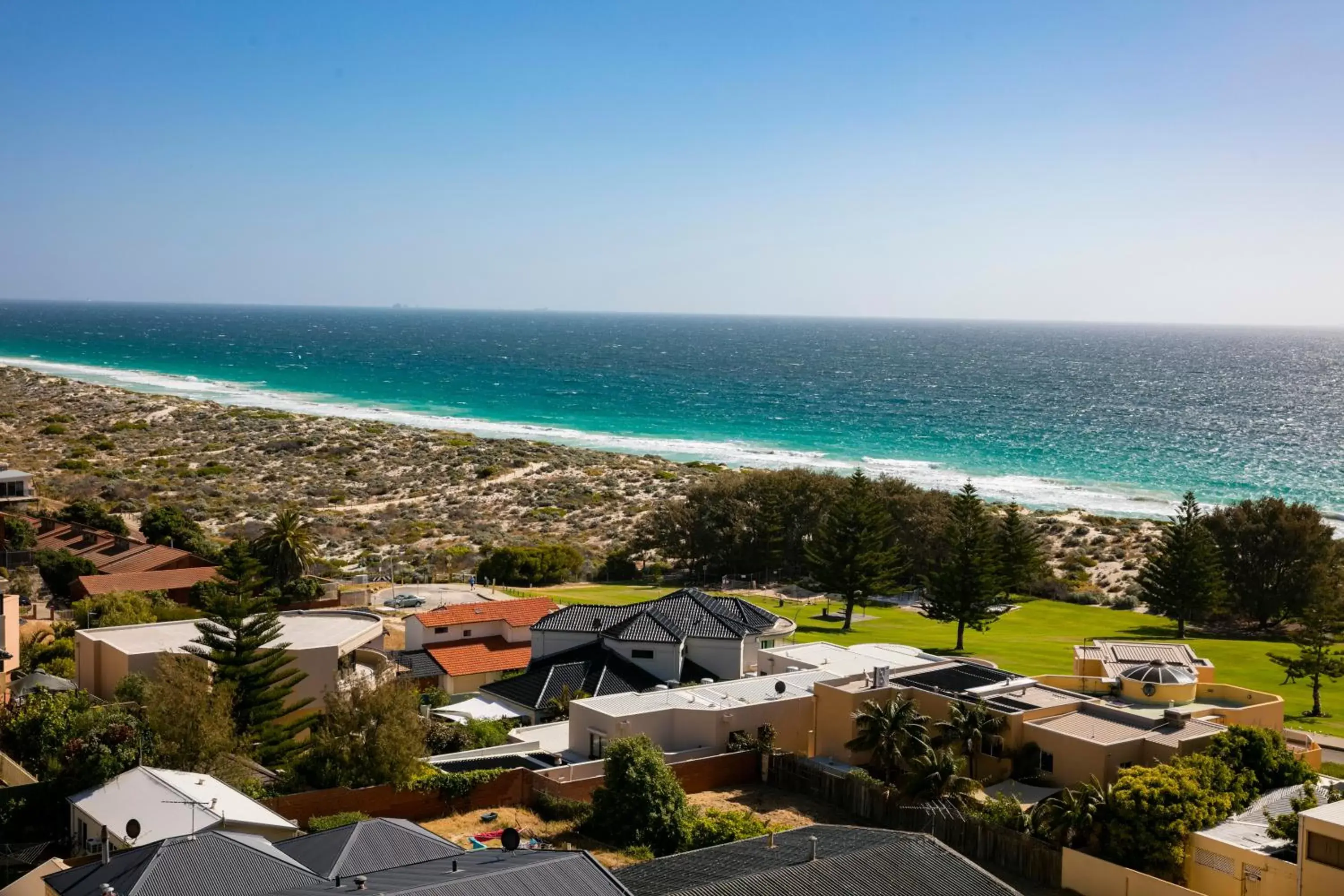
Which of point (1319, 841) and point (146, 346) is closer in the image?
point (1319, 841)

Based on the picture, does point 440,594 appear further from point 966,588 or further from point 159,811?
point 159,811

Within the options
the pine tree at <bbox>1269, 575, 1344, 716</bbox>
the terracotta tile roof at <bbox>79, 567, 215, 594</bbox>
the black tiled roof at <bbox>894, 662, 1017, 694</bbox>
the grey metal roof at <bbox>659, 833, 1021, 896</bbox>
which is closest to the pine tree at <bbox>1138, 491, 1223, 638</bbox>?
the pine tree at <bbox>1269, 575, 1344, 716</bbox>

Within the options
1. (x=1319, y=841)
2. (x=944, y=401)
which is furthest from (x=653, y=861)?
(x=944, y=401)

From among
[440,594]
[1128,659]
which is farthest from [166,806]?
[440,594]

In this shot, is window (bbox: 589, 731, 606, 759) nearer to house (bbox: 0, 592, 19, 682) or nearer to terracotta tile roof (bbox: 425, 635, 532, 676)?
terracotta tile roof (bbox: 425, 635, 532, 676)

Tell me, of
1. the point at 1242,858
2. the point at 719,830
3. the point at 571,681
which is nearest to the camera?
the point at 1242,858

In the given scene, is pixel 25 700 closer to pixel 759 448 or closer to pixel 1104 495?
pixel 1104 495
